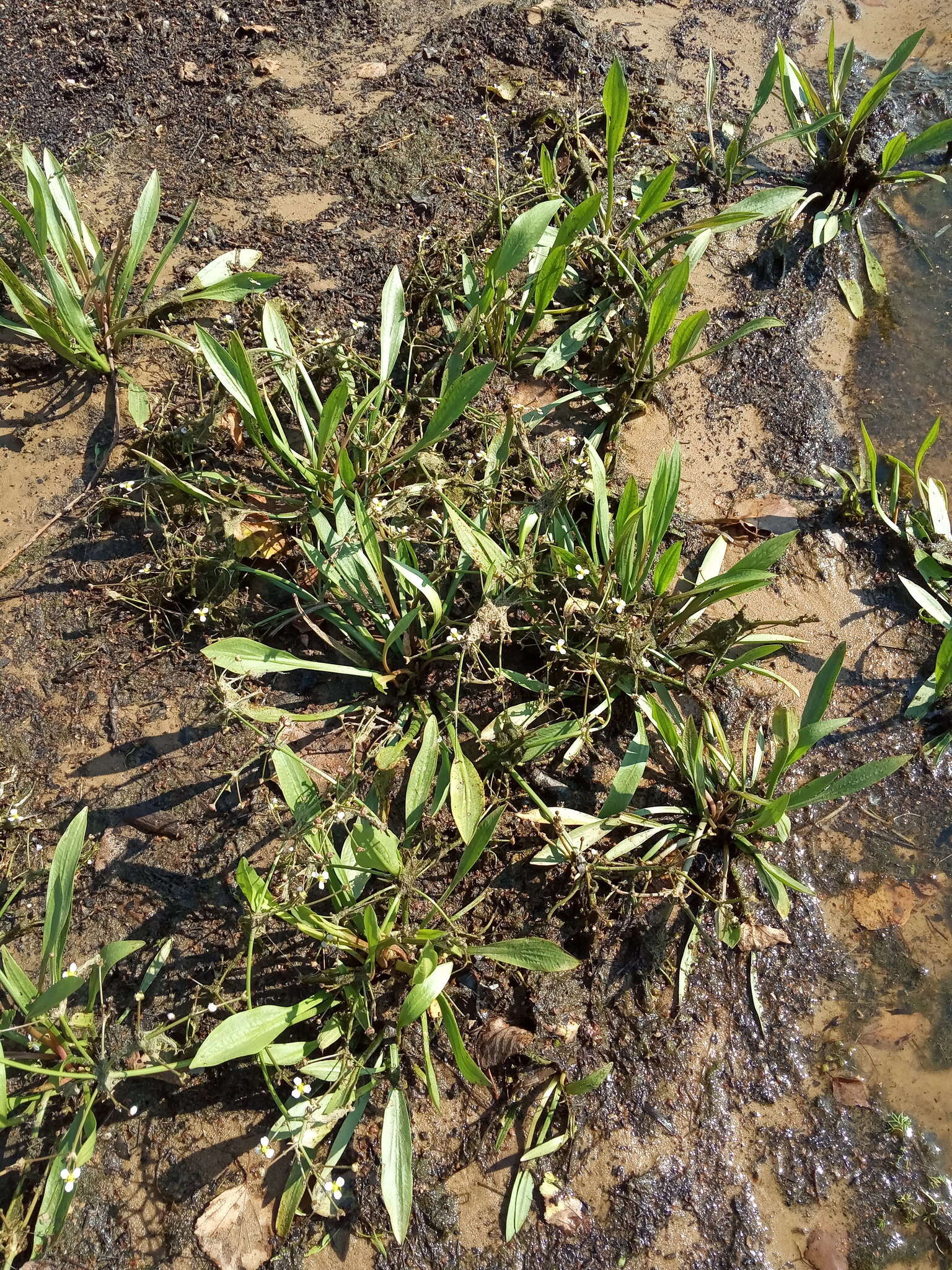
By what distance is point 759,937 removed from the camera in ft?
7.68

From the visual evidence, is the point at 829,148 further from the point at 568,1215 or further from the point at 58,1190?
the point at 58,1190

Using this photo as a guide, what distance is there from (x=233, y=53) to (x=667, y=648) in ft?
10.7

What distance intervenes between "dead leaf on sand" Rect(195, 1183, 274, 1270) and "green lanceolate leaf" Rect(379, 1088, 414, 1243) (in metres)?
0.28

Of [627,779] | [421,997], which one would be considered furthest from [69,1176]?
[627,779]

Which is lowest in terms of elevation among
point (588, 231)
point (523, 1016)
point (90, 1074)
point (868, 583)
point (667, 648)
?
point (90, 1074)

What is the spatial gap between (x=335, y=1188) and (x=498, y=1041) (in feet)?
1.59

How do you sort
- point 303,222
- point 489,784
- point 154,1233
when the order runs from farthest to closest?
point 303,222, point 489,784, point 154,1233

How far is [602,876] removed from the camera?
2297 millimetres

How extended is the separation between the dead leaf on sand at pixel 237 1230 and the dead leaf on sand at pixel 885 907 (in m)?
1.66

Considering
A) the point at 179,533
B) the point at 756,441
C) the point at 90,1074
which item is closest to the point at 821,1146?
the point at 90,1074

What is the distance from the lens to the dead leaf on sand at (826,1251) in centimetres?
202

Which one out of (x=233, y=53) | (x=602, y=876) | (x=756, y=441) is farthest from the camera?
(x=233, y=53)

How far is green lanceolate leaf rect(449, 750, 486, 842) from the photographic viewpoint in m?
2.22

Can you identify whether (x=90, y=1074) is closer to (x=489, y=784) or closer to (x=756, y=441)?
(x=489, y=784)
